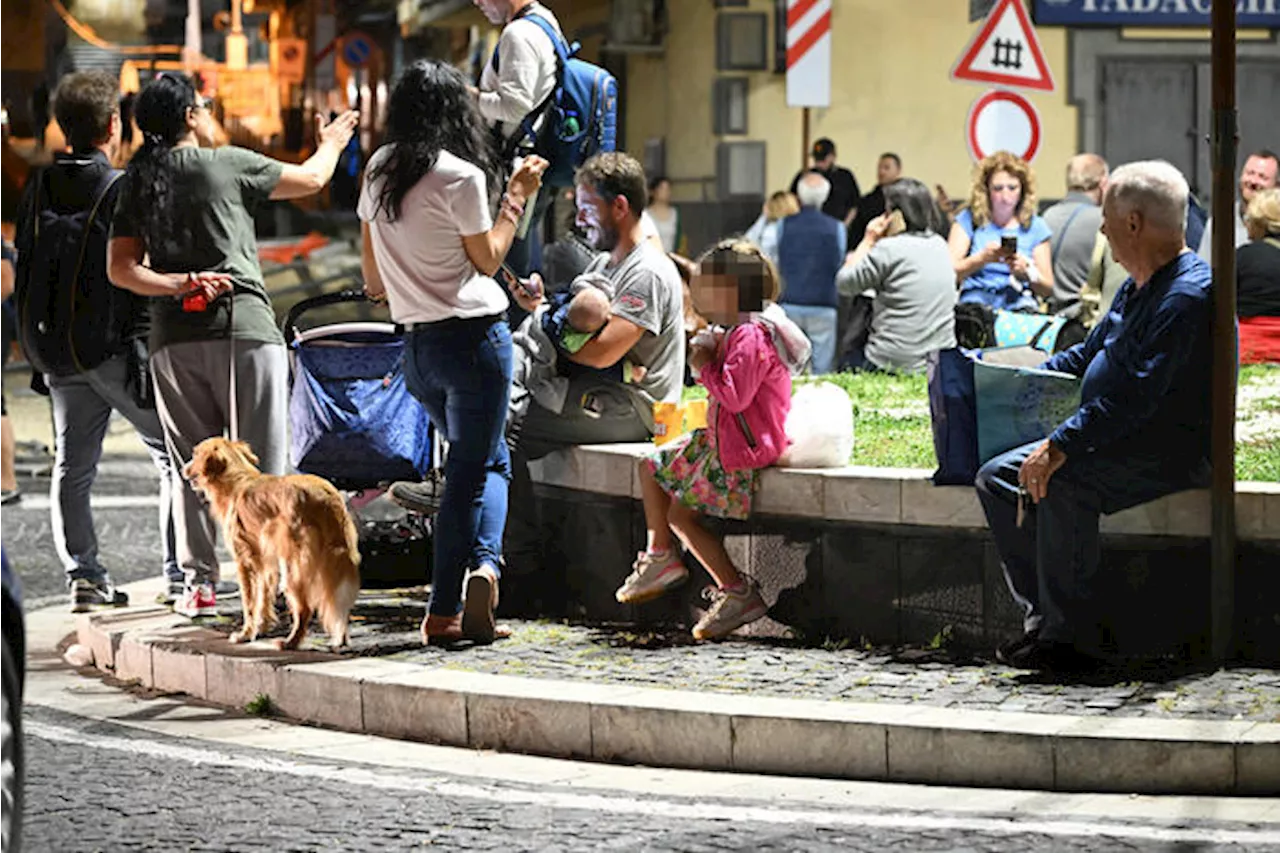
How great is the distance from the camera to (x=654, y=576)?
9.58 m

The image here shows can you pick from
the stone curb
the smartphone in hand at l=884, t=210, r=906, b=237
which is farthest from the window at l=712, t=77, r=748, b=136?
the stone curb

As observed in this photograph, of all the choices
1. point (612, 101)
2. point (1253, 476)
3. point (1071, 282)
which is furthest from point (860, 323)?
point (1253, 476)

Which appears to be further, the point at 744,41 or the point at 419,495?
the point at 744,41

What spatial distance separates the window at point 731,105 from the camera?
29344 millimetres

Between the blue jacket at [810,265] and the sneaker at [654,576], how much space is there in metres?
8.74

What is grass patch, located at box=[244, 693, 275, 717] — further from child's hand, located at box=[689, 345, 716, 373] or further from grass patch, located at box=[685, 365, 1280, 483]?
grass patch, located at box=[685, 365, 1280, 483]

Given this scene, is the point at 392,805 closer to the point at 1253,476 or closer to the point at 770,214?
the point at 1253,476

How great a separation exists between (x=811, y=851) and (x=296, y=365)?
4.31 metres

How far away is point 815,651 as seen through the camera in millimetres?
9148

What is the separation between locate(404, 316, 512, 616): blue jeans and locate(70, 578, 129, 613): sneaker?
7.44 feet

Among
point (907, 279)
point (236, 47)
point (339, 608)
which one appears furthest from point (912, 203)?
point (236, 47)

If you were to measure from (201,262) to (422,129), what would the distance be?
1391 mm

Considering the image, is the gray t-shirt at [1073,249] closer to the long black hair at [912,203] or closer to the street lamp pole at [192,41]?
the long black hair at [912,203]

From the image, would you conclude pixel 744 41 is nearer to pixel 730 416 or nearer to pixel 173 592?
pixel 173 592
